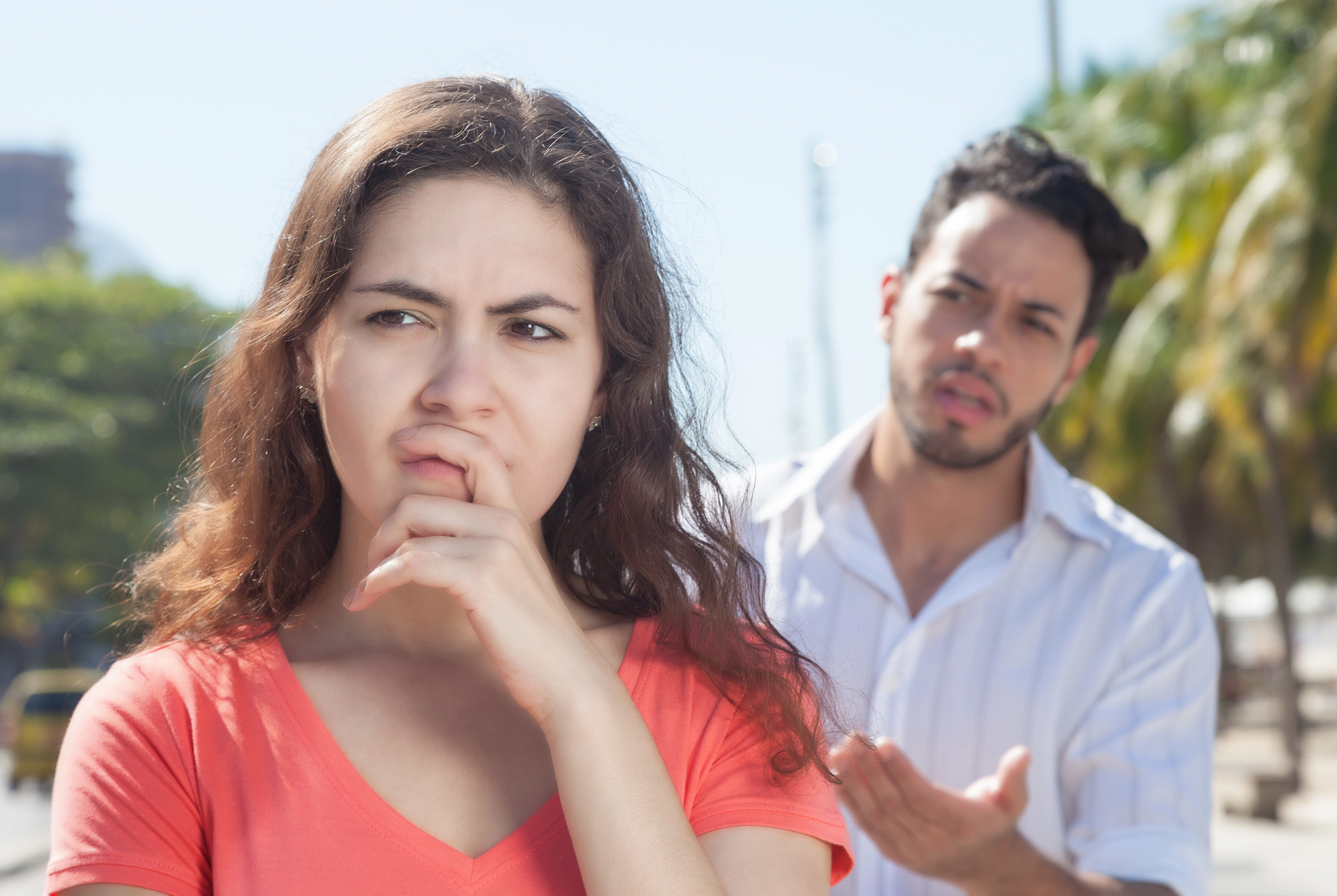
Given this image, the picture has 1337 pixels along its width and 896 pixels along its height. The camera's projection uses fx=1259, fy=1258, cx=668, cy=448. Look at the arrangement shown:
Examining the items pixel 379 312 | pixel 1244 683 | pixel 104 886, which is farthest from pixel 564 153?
pixel 1244 683

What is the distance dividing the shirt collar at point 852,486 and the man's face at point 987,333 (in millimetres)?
132

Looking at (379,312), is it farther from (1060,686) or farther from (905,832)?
(1060,686)

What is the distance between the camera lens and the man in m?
2.76

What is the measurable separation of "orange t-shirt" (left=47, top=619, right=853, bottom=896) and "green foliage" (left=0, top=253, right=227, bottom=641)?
84.3ft

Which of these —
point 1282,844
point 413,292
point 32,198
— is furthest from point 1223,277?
point 32,198

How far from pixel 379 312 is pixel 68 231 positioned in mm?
74814

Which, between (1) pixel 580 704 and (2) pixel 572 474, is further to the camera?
(2) pixel 572 474

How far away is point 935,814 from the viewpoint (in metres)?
2.36

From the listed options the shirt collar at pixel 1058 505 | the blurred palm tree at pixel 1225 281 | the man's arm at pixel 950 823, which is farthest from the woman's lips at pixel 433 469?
the blurred palm tree at pixel 1225 281

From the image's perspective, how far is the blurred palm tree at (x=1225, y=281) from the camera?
1147cm

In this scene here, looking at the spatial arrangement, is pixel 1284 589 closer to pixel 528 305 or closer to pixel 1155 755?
pixel 1155 755

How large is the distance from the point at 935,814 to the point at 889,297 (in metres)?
1.65

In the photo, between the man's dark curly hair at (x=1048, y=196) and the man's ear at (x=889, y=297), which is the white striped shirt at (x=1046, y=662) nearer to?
the man's ear at (x=889, y=297)

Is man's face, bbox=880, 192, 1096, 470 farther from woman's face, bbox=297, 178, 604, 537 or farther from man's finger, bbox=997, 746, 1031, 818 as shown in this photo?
woman's face, bbox=297, 178, 604, 537
